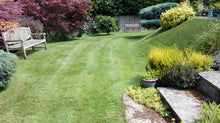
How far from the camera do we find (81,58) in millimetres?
6148

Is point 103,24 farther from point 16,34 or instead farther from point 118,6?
point 16,34

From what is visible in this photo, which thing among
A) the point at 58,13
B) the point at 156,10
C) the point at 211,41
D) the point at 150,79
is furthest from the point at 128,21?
the point at 150,79

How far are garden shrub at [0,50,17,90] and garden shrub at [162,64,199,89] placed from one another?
3405 millimetres

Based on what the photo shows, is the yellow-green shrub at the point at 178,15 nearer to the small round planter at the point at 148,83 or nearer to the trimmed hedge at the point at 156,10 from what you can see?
the trimmed hedge at the point at 156,10

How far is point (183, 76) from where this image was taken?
325cm

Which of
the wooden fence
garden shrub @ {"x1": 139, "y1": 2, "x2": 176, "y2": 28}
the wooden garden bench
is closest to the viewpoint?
the wooden garden bench

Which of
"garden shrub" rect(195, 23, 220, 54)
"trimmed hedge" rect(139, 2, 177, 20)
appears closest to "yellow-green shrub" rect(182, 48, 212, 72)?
"garden shrub" rect(195, 23, 220, 54)

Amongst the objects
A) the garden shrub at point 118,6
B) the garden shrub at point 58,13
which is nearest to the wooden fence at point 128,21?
the garden shrub at point 118,6

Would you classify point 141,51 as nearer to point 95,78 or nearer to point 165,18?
point 165,18

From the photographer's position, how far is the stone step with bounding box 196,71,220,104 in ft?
9.14

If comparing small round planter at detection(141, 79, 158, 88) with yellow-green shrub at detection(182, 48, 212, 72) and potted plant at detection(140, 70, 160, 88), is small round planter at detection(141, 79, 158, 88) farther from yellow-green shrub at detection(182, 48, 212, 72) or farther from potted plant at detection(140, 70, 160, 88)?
yellow-green shrub at detection(182, 48, 212, 72)

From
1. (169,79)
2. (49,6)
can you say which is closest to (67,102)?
(169,79)

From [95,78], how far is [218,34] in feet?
11.8

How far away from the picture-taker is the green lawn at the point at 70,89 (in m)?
2.83
